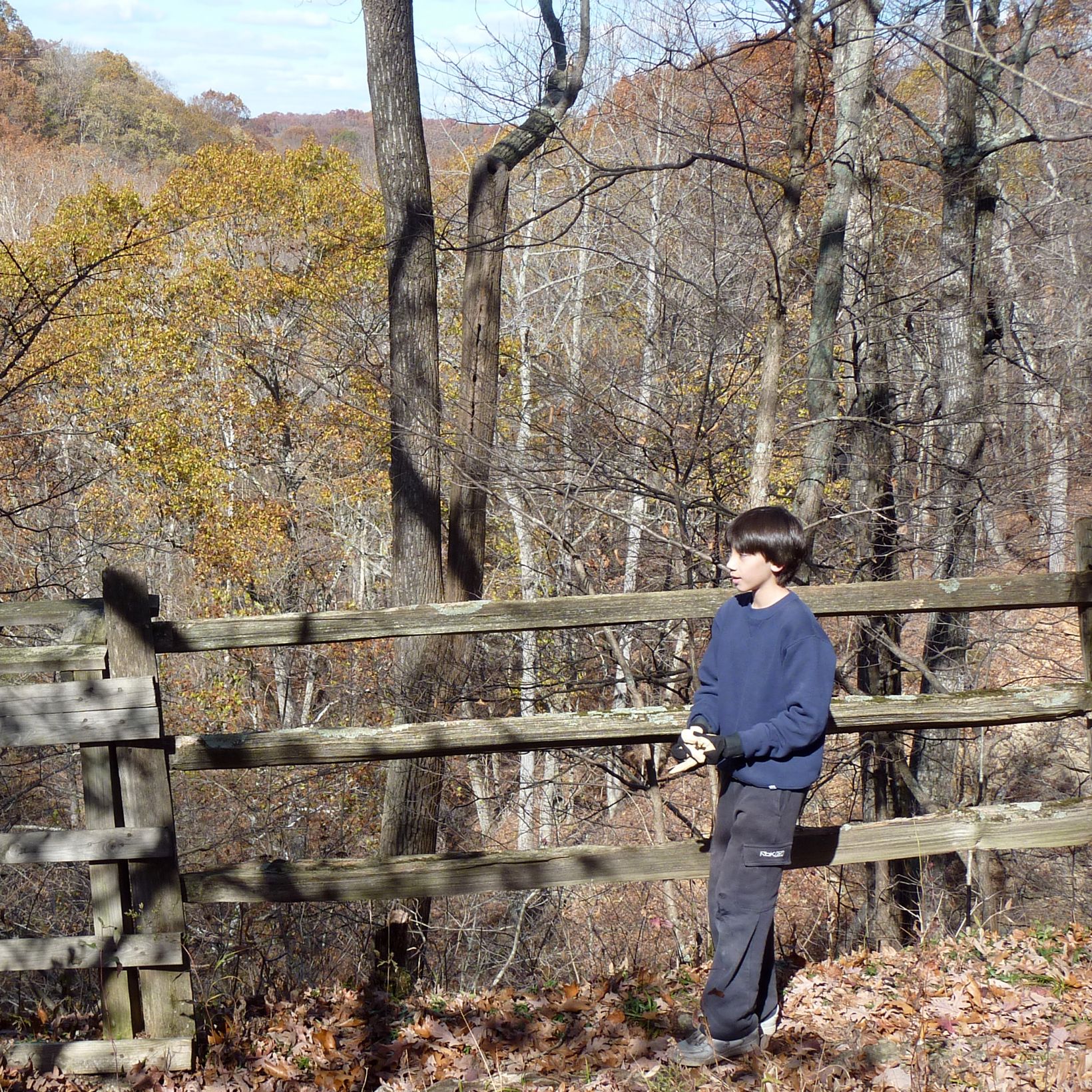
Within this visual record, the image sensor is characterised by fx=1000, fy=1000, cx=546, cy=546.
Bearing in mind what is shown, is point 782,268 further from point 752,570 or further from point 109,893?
point 109,893

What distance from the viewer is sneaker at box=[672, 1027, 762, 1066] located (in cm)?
306

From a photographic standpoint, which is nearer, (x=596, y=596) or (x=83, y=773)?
(x=83, y=773)

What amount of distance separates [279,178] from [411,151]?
19686 millimetres

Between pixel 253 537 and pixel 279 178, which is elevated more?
pixel 279 178

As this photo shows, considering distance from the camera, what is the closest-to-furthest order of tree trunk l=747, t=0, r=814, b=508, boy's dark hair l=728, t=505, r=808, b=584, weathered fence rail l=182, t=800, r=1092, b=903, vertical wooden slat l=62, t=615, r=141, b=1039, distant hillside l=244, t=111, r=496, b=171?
boy's dark hair l=728, t=505, r=808, b=584
vertical wooden slat l=62, t=615, r=141, b=1039
weathered fence rail l=182, t=800, r=1092, b=903
tree trunk l=747, t=0, r=814, b=508
distant hillside l=244, t=111, r=496, b=171

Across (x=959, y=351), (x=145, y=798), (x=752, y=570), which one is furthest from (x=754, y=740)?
(x=959, y=351)

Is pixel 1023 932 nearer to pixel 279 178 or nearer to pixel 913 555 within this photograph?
pixel 913 555

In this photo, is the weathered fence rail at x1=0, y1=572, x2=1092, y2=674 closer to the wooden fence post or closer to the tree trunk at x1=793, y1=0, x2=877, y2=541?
the wooden fence post

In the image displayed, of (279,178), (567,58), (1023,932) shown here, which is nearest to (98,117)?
(279,178)

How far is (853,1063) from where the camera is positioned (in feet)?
10.2

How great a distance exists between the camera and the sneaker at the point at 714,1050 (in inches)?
120

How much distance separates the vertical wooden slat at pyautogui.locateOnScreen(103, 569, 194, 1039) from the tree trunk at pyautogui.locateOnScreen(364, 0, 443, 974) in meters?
4.85

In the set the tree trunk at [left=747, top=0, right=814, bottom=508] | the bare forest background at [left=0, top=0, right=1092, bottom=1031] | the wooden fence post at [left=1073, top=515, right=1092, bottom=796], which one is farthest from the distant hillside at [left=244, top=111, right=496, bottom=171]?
the wooden fence post at [left=1073, top=515, right=1092, bottom=796]

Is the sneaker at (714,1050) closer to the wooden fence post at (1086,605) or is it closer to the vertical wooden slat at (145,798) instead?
the vertical wooden slat at (145,798)
